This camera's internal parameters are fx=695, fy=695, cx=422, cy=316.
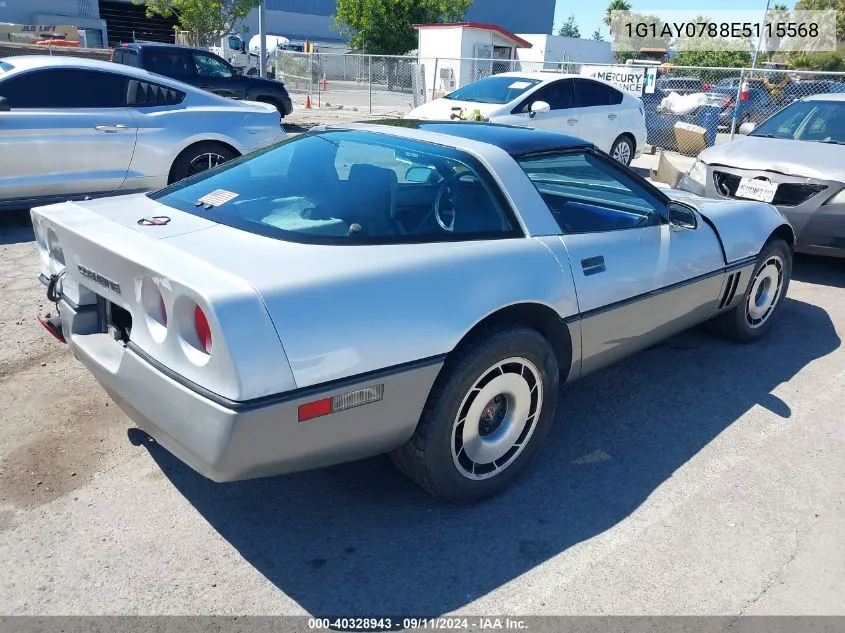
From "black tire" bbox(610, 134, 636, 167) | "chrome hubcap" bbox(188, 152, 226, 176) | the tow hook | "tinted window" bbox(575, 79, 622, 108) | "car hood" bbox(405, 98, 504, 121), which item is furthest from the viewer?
"black tire" bbox(610, 134, 636, 167)

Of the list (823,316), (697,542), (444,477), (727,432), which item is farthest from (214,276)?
(823,316)

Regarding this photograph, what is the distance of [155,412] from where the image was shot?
2.26m

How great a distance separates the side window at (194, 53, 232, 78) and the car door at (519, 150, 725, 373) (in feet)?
38.2

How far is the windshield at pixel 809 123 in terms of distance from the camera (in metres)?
6.79

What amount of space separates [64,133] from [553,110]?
259 inches

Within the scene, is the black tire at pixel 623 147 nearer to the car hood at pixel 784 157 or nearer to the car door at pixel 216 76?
the car hood at pixel 784 157

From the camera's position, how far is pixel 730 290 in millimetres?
4160

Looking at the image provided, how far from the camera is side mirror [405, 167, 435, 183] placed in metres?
2.95

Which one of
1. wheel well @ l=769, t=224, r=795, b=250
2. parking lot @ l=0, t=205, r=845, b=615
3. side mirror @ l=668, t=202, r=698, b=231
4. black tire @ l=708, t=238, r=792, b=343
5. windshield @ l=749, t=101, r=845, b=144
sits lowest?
parking lot @ l=0, t=205, r=845, b=615

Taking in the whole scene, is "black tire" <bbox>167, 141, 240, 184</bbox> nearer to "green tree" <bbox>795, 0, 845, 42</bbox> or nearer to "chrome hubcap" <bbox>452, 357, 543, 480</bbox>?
"chrome hubcap" <bbox>452, 357, 543, 480</bbox>

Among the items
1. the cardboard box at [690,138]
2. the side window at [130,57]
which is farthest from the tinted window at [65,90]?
the cardboard box at [690,138]

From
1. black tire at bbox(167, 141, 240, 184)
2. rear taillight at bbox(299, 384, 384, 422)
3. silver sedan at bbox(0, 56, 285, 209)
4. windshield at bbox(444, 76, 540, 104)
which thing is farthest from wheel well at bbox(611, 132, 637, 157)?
rear taillight at bbox(299, 384, 384, 422)

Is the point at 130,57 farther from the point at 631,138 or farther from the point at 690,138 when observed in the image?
the point at 690,138

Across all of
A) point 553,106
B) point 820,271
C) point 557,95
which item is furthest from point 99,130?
point 820,271
